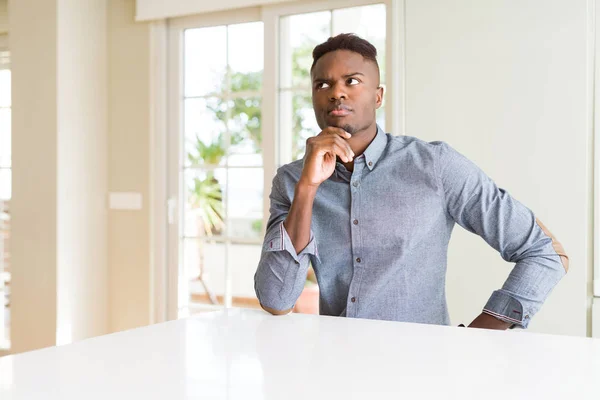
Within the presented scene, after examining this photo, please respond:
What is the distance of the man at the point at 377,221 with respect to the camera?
1.67 meters

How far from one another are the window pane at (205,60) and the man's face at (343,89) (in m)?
2.19

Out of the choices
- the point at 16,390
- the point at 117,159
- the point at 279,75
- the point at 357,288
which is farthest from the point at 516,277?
the point at 117,159

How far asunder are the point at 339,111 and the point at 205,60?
2.37m

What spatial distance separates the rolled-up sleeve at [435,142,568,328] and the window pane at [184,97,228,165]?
2.30 meters

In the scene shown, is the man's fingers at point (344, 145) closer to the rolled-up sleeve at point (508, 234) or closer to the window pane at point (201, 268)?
the rolled-up sleeve at point (508, 234)

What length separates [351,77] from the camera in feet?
5.80

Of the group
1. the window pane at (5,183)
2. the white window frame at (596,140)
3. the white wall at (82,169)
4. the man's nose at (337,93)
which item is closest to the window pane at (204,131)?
the white wall at (82,169)

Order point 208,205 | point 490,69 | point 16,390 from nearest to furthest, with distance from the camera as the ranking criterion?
point 16,390, point 490,69, point 208,205

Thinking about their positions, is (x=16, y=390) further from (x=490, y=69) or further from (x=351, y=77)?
(x=490, y=69)

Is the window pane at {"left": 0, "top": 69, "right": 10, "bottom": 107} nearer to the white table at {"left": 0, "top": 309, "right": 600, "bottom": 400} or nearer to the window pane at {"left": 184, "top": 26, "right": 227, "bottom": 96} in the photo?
the window pane at {"left": 184, "top": 26, "right": 227, "bottom": 96}

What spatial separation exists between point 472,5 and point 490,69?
309 millimetres

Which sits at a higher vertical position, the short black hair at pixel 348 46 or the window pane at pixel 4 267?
the short black hair at pixel 348 46

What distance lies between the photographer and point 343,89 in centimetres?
175

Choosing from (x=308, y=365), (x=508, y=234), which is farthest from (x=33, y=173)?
(x=308, y=365)
